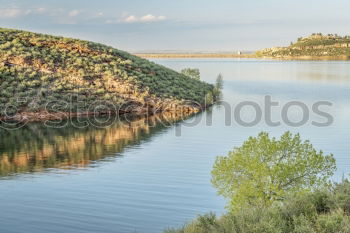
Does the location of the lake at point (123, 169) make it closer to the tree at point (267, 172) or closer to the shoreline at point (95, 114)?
the tree at point (267, 172)

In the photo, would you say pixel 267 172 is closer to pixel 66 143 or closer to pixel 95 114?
pixel 66 143

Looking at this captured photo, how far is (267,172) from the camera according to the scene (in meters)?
20.7

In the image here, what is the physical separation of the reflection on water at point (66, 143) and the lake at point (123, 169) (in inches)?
3.0

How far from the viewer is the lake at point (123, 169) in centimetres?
2309

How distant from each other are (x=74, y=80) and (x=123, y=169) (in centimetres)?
3927

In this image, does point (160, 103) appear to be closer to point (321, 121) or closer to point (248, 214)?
point (321, 121)

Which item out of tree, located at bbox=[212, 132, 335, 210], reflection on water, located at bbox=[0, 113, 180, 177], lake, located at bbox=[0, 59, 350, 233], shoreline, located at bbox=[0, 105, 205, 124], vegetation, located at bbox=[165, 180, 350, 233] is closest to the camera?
vegetation, located at bbox=[165, 180, 350, 233]

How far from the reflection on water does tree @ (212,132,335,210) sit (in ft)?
52.2

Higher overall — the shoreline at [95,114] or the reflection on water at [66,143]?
the shoreline at [95,114]

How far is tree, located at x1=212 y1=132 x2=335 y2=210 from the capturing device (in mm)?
20594

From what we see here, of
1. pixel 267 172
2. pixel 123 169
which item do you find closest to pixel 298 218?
pixel 267 172

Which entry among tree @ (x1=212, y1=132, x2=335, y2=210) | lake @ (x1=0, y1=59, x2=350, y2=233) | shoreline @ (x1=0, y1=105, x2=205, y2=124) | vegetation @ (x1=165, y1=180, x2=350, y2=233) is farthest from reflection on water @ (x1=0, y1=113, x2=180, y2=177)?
vegetation @ (x1=165, y1=180, x2=350, y2=233)

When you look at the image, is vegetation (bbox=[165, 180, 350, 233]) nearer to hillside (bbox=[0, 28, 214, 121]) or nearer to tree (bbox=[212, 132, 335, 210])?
tree (bbox=[212, 132, 335, 210])

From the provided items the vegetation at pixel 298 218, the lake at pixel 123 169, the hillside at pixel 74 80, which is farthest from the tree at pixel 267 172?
the hillside at pixel 74 80
